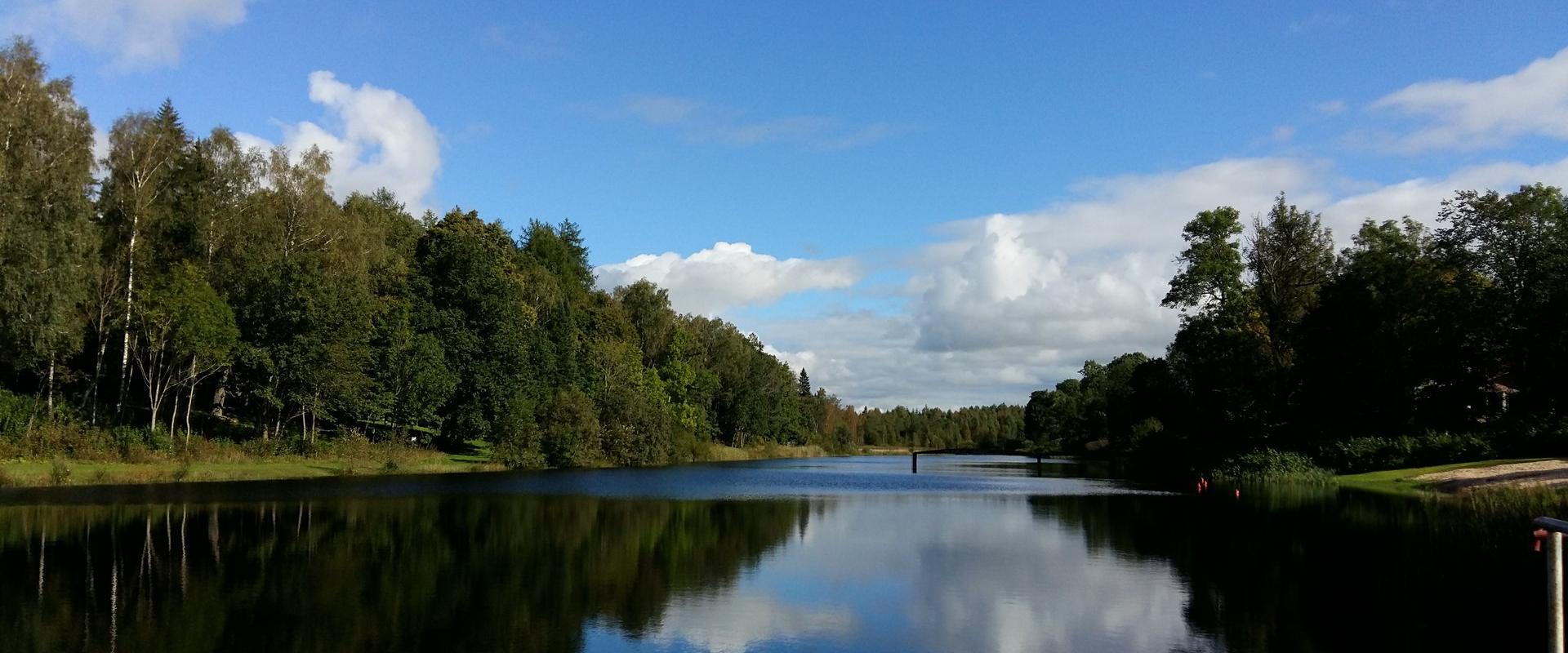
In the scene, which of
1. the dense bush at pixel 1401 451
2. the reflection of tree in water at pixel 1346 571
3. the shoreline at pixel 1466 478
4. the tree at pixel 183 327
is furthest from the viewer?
the tree at pixel 183 327

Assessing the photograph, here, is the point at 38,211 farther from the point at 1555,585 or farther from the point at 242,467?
the point at 1555,585

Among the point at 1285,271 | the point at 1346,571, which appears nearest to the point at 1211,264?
the point at 1285,271

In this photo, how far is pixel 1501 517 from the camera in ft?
77.2

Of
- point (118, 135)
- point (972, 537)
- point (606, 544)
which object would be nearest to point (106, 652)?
point (606, 544)

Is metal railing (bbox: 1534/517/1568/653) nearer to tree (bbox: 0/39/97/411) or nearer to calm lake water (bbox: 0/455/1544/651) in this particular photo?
calm lake water (bbox: 0/455/1544/651)

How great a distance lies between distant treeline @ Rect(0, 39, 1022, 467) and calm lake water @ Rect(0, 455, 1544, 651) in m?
11.7

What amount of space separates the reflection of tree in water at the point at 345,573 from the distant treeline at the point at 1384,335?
36.5 meters

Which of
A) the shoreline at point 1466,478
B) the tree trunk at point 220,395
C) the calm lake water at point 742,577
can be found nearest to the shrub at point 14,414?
the calm lake water at point 742,577

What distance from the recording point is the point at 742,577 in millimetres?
20203

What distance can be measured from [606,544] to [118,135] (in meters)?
39.6

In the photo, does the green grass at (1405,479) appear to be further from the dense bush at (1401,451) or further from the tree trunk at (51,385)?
the tree trunk at (51,385)

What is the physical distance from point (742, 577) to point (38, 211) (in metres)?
35.3

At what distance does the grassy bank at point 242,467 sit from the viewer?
3912cm

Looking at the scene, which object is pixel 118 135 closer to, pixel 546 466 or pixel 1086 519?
pixel 546 466
